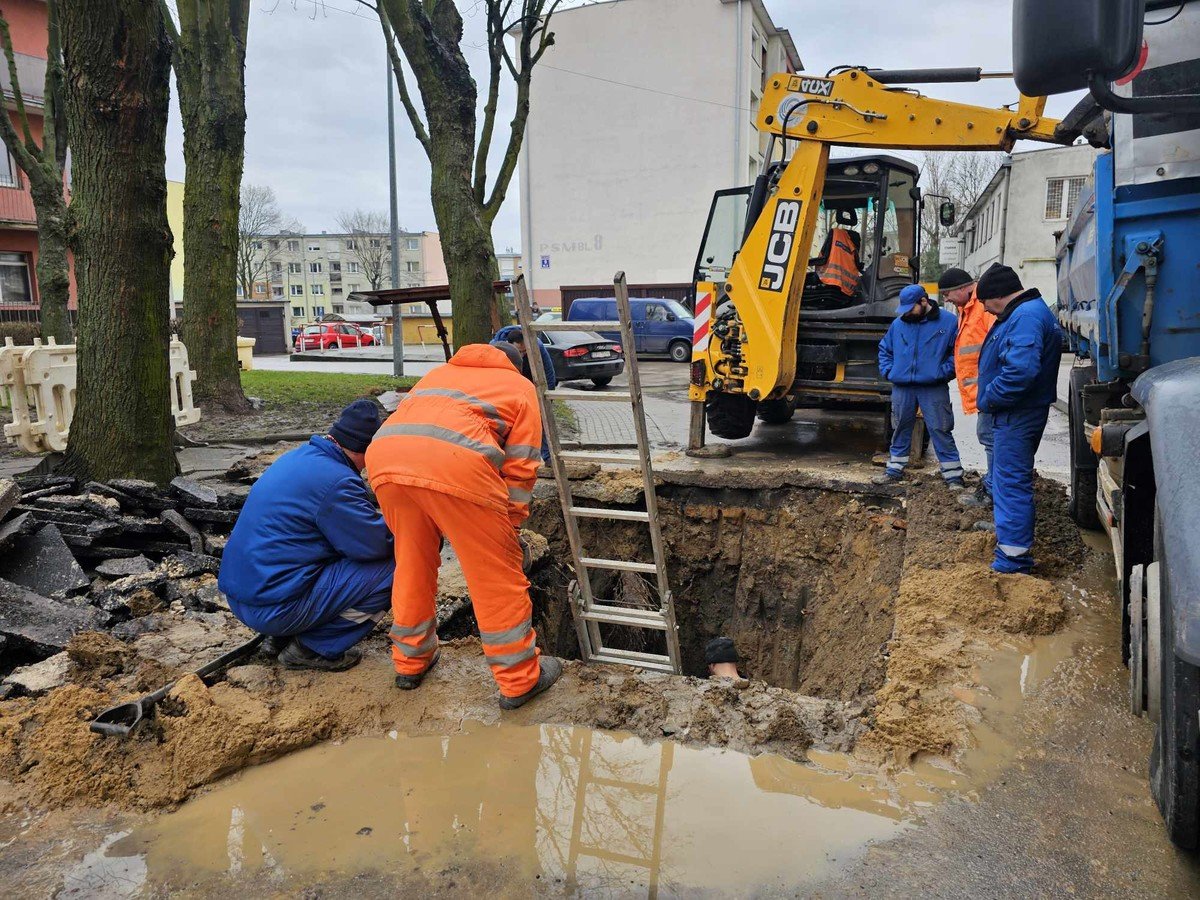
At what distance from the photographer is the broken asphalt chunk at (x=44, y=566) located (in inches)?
165

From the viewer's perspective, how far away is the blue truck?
6.88ft

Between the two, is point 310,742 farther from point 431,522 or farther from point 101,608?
point 101,608

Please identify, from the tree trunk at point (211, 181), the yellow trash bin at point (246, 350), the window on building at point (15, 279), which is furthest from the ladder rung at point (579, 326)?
the window on building at point (15, 279)

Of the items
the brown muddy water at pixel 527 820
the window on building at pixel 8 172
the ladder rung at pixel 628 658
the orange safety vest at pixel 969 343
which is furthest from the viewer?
the window on building at pixel 8 172

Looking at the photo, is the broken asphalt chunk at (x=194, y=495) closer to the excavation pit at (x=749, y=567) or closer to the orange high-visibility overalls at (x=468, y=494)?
the excavation pit at (x=749, y=567)

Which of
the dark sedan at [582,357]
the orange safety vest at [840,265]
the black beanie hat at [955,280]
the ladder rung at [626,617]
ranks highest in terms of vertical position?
the orange safety vest at [840,265]

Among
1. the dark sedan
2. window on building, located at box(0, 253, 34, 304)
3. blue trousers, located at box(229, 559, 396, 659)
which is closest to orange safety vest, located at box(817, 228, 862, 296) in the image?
blue trousers, located at box(229, 559, 396, 659)

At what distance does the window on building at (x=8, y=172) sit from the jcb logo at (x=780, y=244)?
2569 cm

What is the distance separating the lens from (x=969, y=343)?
247 inches

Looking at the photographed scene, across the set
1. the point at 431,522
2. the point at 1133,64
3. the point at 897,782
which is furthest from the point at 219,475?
the point at 1133,64

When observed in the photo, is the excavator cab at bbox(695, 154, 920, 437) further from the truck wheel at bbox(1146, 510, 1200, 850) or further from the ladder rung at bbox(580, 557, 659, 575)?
the truck wheel at bbox(1146, 510, 1200, 850)

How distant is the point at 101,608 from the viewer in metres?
4.05

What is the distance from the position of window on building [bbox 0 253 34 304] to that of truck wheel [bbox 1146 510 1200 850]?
95.6ft

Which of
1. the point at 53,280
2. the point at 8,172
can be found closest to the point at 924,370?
the point at 53,280
